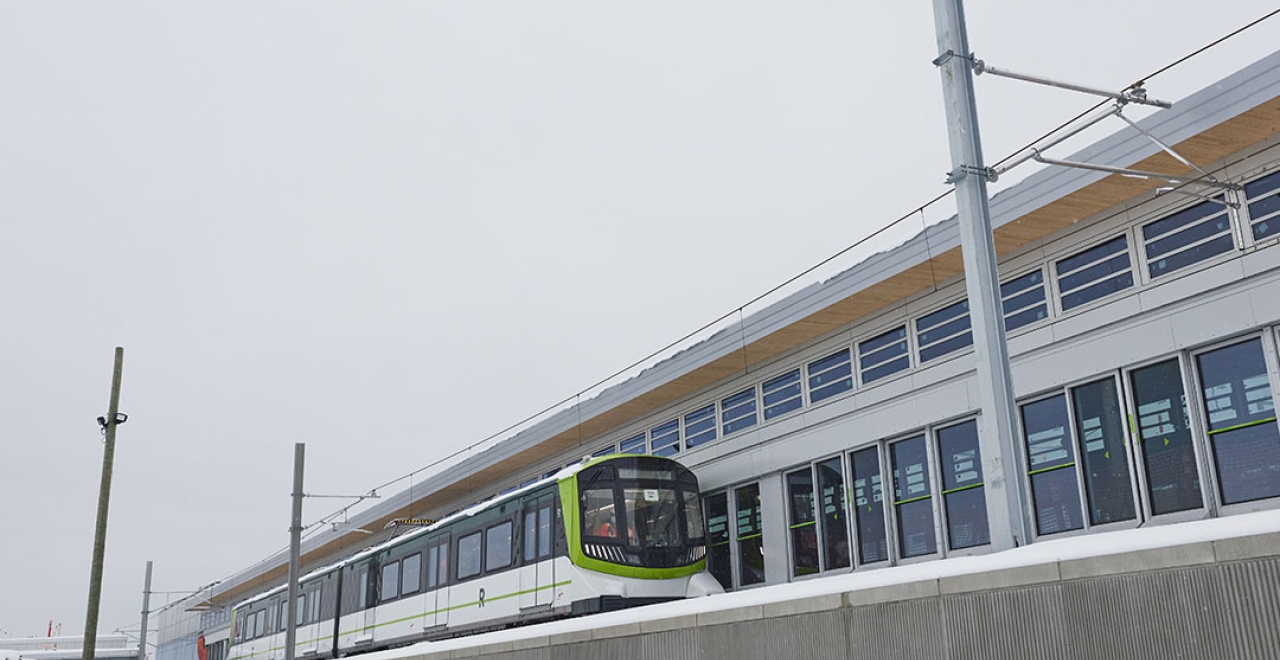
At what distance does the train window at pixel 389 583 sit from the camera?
27.9 meters

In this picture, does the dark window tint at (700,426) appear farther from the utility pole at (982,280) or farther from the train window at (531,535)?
→ the utility pole at (982,280)

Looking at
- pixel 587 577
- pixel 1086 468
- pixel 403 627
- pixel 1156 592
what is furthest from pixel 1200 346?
pixel 403 627

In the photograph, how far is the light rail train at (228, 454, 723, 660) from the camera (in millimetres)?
19875

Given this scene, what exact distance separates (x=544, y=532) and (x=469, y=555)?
138 inches

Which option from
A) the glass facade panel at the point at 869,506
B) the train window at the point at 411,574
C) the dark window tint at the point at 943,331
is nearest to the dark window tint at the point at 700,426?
the glass facade panel at the point at 869,506

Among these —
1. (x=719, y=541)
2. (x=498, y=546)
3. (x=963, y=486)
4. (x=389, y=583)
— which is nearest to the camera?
(x=963, y=486)

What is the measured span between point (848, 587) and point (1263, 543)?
133 inches

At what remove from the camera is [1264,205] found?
13492 millimetres

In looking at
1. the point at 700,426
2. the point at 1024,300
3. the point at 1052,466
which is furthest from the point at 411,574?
the point at 1024,300

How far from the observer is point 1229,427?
44.8ft

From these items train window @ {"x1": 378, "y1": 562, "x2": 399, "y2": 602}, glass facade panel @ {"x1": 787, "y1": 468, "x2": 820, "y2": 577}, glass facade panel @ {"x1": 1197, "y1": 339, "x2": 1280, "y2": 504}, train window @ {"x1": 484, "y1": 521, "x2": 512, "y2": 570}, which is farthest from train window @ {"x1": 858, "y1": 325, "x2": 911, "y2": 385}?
train window @ {"x1": 378, "y1": 562, "x2": 399, "y2": 602}

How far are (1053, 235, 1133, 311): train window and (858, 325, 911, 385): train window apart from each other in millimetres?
3263

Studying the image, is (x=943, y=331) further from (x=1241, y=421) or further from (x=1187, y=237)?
(x=1241, y=421)

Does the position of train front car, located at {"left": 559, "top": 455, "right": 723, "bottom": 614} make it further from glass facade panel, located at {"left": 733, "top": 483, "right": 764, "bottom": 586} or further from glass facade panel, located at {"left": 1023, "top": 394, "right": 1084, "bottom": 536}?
glass facade panel, located at {"left": 1023, "top": 394, "right": 1084, "bottom": 536}
